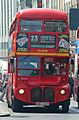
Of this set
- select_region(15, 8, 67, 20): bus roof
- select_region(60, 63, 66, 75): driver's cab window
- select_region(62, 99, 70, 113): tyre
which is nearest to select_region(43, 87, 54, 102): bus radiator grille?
select_region(62, 99, 70, 113): tyre

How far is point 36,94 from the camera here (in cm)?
2616

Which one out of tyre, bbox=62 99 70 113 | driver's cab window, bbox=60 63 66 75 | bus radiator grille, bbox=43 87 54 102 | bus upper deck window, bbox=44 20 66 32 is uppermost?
bus upper deck window, bbox=44 20 66 32

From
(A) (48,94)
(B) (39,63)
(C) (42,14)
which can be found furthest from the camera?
(C) (42,14)

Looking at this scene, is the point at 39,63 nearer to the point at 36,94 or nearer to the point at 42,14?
the point at 36,94

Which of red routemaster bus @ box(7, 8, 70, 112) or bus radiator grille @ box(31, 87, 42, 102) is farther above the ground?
red routemaster bus @ box(7, 8, 70, 112)

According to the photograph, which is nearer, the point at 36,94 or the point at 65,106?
the point at 36,94

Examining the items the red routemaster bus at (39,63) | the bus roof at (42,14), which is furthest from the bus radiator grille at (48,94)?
the bus roof at (42,14)

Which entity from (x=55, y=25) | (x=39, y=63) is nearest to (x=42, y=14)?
(x=55, y=25)

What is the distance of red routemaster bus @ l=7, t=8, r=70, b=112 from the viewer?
2598 cm

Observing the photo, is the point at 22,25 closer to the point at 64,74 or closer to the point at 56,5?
the point at 64,74

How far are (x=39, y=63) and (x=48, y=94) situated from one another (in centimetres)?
128

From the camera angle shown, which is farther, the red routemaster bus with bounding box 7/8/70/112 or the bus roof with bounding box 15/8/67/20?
the bus roof with bounding box 15/8/67/20

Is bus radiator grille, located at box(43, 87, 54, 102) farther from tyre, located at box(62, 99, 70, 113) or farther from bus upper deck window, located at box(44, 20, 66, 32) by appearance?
bus upper deck window, located at box(44, 20, 66, 32)

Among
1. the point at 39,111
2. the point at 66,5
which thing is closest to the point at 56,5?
the point at 66,5
